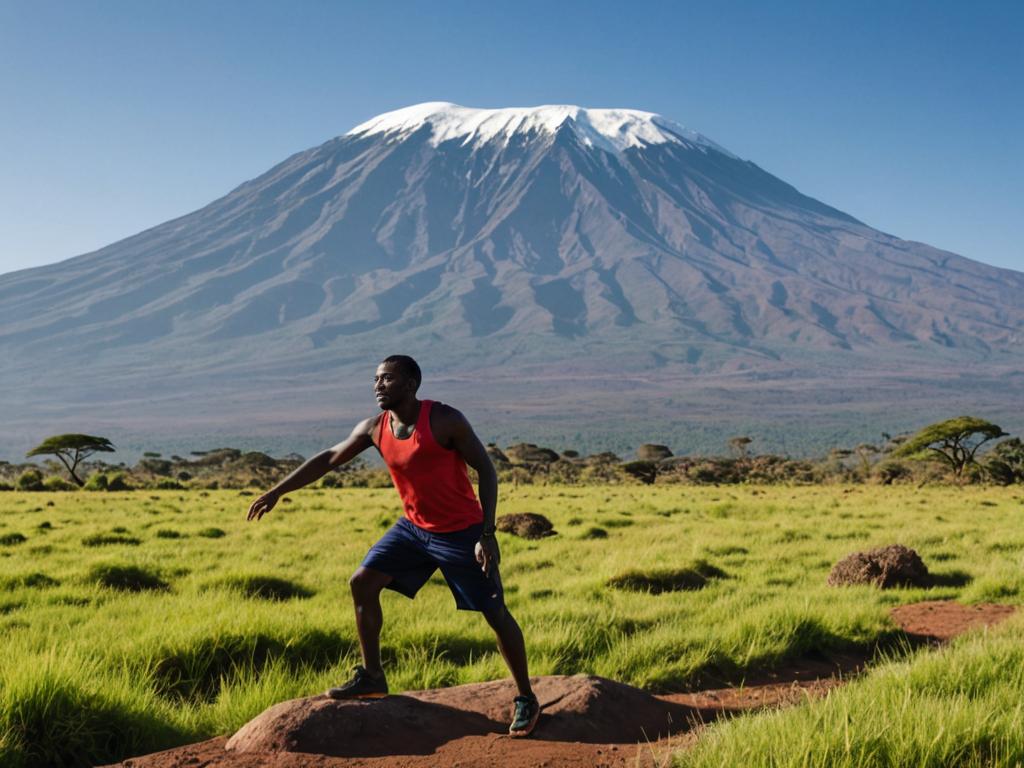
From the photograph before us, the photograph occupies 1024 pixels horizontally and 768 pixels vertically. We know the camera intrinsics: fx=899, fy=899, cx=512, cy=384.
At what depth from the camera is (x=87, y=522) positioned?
19.2 meters

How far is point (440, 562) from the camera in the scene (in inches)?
207

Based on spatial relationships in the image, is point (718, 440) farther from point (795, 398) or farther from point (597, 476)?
point (597, 476)

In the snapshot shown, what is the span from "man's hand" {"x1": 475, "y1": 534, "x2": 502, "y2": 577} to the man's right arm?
940 millimetres

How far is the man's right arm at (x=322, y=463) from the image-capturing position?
550cm

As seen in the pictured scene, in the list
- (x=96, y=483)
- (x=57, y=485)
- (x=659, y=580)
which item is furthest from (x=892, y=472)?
(x=57, y=485)

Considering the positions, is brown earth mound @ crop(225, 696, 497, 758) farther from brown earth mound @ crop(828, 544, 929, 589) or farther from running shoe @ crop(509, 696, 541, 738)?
brown earth mound @ crop(828, 544, 929, 589)

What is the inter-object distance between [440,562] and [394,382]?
42.8 inches

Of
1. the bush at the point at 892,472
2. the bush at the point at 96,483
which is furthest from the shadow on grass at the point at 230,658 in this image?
the bush at the point at 892,472

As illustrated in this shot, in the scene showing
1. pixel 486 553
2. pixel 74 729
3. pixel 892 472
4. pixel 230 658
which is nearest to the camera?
pixel 74 729

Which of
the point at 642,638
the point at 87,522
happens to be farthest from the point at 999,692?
the point at 87,522

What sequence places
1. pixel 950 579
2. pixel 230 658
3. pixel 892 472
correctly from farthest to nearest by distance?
pixel 892 472, pixel 950 579, pixel 230 658

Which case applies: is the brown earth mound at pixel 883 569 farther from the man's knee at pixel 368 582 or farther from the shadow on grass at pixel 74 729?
the shadow on grass at pixel 74 729

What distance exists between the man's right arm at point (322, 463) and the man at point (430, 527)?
3 centimetres

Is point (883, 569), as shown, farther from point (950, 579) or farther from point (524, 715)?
point (524, 715)
